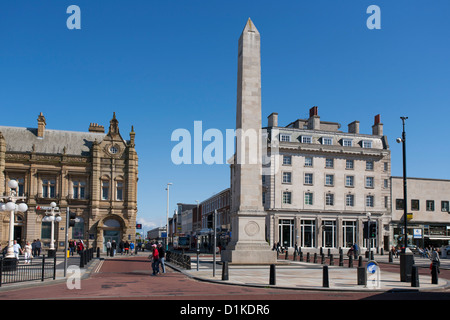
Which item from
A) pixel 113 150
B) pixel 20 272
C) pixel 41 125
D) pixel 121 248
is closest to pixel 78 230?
pixel 121 248

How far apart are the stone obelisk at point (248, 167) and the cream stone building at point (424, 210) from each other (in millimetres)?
41602

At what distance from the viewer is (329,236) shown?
62750mm

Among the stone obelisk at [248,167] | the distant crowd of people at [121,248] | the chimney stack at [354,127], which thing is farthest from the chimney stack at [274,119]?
the stone obelisk at [248,167]

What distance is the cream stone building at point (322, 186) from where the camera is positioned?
201ft

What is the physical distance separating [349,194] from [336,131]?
8.88 meters

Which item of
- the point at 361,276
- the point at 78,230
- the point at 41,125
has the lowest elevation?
the point at 78,230

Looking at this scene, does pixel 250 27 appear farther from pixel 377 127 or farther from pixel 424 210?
pixel 424 210

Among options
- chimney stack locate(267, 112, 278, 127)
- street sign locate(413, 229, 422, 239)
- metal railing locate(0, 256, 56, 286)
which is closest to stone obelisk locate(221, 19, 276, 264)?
metal railing locate(0, 256, 56, 286)

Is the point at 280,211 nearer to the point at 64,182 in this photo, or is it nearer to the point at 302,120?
the point at 302,120

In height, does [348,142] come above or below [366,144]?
above

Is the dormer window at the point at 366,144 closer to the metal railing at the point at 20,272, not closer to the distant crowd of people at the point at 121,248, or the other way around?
the distant crowd of people at the point at 121,248

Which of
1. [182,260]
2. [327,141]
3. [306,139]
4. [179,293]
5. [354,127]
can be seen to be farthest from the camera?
[354,127]

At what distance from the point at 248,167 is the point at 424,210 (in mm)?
46162

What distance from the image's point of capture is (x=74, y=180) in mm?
60781
